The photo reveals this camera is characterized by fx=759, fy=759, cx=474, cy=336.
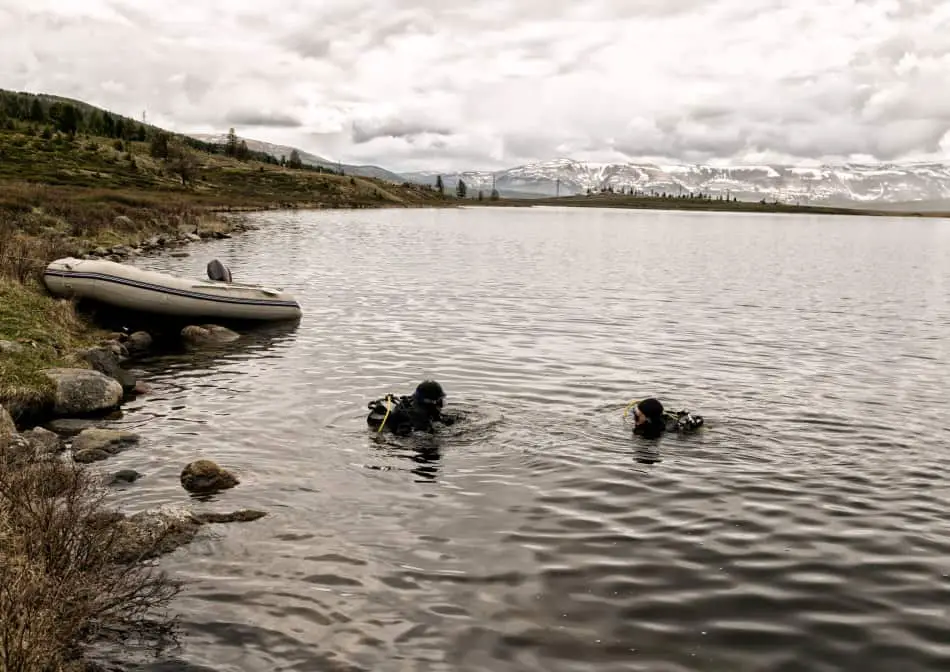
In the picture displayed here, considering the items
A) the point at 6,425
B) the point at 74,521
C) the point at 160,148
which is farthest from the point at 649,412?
the point at 160,148

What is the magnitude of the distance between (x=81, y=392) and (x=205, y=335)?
28.4 ft

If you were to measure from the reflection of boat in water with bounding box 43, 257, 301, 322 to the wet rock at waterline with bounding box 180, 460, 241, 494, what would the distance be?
1282 cm

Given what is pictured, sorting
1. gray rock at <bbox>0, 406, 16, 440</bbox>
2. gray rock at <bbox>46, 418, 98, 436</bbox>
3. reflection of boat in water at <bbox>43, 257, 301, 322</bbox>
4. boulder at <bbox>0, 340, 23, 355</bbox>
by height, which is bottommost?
gray rock at <bbox>46, 418, 98, 436</bbox>

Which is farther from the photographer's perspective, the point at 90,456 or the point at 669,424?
the point at 669,424

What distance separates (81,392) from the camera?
1498 cm

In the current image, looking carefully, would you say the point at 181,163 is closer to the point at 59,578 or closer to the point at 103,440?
the point at 103,440

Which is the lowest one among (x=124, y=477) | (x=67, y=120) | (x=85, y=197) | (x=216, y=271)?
(x=124, y=477)

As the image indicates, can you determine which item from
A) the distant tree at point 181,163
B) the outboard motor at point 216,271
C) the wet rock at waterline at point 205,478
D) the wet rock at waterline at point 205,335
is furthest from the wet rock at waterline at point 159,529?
the distant tree at point 181,163

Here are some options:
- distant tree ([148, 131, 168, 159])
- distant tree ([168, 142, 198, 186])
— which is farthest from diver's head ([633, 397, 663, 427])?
distant tree ([148, 131, 168, 159])

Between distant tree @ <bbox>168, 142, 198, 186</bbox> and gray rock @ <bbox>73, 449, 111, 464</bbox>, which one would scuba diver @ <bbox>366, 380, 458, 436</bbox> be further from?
distant tree @ <bbox>168, 142, 198, 186</bbox>

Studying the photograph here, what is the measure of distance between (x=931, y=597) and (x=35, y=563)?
9313 mm

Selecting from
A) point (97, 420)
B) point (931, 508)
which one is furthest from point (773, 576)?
point (97, 420)

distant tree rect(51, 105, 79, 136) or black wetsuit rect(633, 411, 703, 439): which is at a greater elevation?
distant tree rect(51, 105, 79, 136)

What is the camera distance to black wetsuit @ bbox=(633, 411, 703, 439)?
1462cm
